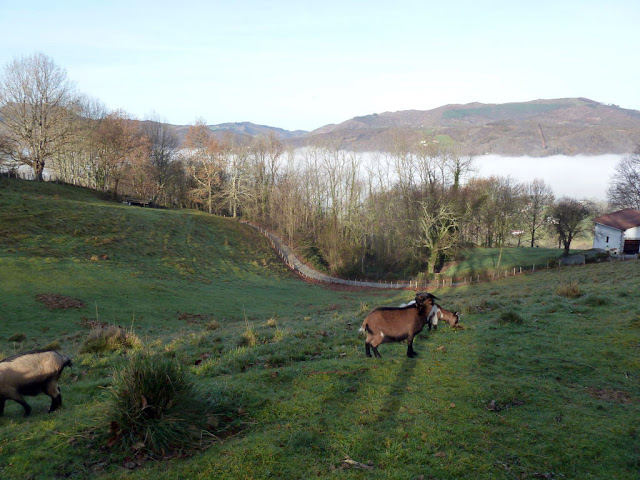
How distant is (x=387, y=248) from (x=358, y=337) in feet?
164

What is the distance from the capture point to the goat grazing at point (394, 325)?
882cm

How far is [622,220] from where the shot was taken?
185ft

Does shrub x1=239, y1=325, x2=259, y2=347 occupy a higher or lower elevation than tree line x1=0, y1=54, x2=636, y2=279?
lower

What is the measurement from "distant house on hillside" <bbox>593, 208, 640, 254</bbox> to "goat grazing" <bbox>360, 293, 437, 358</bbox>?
61.7 meters

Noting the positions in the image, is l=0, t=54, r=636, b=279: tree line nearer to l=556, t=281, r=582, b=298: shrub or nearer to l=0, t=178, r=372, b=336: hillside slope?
l=0, t=178, r=372, b=336: hillside slope

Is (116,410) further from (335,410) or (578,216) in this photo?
(578,216)

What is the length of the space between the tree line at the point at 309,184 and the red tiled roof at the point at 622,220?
4.84 meters

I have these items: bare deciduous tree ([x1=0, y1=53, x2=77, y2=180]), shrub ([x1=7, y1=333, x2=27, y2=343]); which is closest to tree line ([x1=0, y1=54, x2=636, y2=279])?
bare deciduous tree ([x1=0, y1=53, x2=77, y2=180])

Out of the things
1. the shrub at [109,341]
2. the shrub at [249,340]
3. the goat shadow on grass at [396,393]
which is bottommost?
the shrub at [109,341]

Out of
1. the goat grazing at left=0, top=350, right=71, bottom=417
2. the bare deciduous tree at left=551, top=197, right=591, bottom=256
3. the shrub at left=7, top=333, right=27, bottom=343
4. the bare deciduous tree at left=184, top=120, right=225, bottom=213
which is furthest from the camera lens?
the bare deciduous tree at left=184, top=120, right=225, bottom=213

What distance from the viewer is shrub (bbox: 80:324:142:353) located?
508 inches

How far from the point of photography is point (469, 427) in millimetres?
5594

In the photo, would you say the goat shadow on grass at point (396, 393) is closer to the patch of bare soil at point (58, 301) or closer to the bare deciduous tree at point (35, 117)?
the patch of bare soil at point (58, 301)

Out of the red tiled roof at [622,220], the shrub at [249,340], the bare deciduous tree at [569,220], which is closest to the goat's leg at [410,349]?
the shrub at [249,340]
